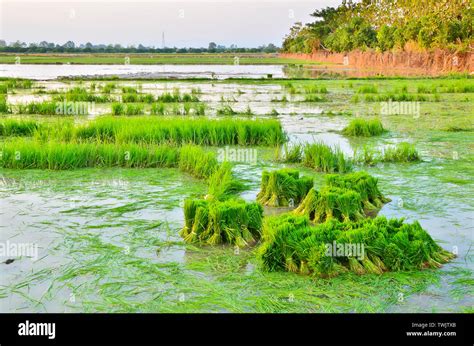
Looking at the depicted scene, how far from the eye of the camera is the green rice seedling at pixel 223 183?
6.63m

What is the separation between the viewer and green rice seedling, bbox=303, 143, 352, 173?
8.18 metres

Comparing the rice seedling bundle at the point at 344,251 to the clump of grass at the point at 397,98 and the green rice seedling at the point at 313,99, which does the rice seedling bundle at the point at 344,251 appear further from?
the green rice seedling at the point at 313,99

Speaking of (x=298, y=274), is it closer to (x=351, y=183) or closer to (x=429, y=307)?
(x=429, y=307)

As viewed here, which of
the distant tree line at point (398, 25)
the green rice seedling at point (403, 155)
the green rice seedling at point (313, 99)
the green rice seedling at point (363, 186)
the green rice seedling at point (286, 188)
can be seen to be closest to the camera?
the green rice seedling at point (363, 186)

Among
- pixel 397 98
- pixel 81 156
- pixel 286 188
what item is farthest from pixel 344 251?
pixel 397 98

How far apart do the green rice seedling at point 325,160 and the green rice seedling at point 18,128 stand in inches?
224

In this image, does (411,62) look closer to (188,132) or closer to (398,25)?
(398,25)

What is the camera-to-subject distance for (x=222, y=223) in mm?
5250

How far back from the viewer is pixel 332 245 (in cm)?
463

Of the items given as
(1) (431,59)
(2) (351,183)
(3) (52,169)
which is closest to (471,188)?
(2) (351,183)

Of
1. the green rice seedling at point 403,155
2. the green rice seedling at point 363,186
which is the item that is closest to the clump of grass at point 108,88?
the green rice seedling at point 403,155

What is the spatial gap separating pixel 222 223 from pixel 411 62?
42.2m
